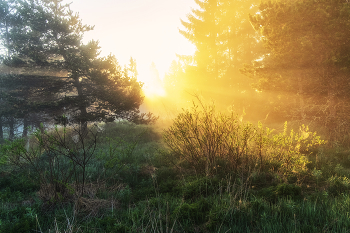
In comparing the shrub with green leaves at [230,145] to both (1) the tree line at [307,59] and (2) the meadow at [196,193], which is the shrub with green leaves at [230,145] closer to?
(2) the meadow at [196,193]

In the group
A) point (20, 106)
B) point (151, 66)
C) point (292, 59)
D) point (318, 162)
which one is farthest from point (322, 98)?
point (151, 66)

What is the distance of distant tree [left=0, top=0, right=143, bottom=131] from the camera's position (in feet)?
36.3

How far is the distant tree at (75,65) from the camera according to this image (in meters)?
11.1

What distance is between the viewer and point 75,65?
10.6 meters

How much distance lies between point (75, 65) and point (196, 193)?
33.9ft

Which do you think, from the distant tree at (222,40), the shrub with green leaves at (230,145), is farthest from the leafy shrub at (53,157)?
the distant tree at (222,40)

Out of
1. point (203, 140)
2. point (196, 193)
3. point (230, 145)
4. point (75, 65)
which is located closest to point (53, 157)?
point (196, 193)

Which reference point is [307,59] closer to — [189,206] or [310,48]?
[310,48]

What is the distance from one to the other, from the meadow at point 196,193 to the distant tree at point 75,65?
245 inches

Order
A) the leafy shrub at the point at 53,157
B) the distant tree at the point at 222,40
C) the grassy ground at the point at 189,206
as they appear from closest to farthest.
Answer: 1. the grassy ground at the point at 189,206
2. the leafy shrub at the point at 53,157
3. the distant tree at the point at 222,40

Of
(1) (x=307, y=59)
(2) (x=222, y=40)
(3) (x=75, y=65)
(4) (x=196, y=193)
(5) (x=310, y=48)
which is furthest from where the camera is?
(2) (x=222, y=40)

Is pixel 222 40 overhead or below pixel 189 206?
overhead

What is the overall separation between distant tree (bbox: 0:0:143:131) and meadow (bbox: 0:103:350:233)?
622cm

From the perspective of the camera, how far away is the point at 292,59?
8141mm
